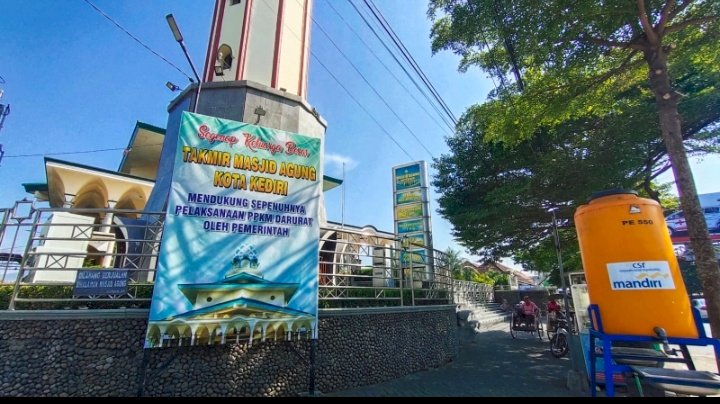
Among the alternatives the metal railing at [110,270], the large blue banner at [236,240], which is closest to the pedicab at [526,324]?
the metal railing at [110,270]

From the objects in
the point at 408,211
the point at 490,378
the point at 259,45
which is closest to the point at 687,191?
the point at 490,378

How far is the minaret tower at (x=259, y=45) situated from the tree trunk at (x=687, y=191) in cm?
873

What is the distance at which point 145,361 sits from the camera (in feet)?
15.0

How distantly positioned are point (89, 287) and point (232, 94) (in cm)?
545

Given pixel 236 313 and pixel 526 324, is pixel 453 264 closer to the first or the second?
pixel 526 324

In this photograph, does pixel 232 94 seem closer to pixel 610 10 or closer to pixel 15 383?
pixel 15 383

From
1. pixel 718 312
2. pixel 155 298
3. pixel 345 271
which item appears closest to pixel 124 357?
pixel 155 298

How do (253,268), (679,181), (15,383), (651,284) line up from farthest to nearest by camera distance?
(679,181) < (253,268) < (15,383) < (651,284)

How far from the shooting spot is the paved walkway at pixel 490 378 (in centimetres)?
596

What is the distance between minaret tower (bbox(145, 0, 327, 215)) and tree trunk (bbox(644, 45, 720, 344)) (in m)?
7.67

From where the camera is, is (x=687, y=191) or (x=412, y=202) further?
(x=412, y=202)

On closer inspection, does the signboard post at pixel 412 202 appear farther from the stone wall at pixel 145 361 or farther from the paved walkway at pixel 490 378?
the stone wall at pixel 145 361

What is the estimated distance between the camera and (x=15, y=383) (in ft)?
13.6

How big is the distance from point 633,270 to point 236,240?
5.55m
